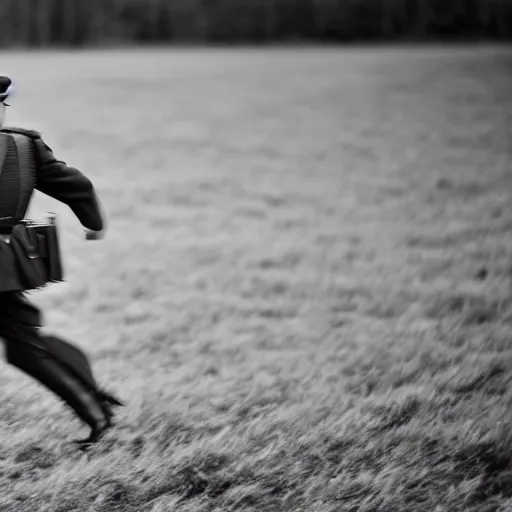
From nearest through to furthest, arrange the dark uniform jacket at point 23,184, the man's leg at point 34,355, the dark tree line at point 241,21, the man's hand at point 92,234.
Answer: the dark uniform jacket at point 23,184
the man's leg at point 34,355
the man's hand at point 92,234
the dark tree line at point 241,21

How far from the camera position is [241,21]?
25219mm

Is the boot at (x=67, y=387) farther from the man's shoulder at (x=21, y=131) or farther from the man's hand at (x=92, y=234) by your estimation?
the man's shoulder at (x=21, y=131)

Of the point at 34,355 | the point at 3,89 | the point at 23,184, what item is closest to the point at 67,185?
the point at 23,184

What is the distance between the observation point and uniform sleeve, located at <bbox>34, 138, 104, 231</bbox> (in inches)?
120

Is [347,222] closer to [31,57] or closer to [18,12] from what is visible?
[31,57]

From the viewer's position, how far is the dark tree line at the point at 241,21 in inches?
939

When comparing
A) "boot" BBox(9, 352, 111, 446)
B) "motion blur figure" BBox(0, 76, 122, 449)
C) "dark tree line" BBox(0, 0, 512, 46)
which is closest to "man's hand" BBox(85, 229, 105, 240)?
"motion blur figure" BBox(0, 76, 122, 449)

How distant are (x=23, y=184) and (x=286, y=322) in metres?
2.58

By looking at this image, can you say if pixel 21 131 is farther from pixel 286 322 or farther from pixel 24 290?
pixel 286 322

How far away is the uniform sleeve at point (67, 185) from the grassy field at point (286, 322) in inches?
37.5

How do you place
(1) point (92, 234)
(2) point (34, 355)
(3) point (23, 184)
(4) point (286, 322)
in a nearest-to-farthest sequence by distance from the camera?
(3) point (23, 184) → (2) point (34, 355) → (1) point (92, 234) → (4) point (286, 322)

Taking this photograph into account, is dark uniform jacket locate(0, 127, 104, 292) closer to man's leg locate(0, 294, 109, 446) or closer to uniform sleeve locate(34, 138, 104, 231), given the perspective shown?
uniform sleeve locate(34, 138, 104, 231)

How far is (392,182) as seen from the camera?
374 inches

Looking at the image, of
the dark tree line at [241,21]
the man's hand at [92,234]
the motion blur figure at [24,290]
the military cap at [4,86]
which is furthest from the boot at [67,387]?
the dark tree line at [241,21]
